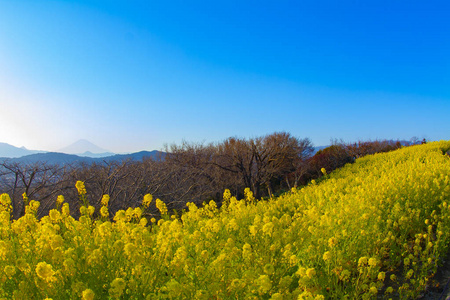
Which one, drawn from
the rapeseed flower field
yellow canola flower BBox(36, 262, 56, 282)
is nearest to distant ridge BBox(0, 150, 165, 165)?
the rapeseed flower field

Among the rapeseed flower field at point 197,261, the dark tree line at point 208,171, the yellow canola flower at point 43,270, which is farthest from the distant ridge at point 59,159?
the yellow canola flower at point 43,270

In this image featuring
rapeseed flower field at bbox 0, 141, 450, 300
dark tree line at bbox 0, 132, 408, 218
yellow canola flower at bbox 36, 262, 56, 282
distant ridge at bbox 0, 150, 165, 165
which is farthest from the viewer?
dark tree line at bbox 0, 132, 408, 218

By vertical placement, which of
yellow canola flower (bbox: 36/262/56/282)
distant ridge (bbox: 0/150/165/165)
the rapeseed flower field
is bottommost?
the rapeseed flower field

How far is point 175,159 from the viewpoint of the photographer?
2203 cm

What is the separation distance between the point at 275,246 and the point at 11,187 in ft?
26.3

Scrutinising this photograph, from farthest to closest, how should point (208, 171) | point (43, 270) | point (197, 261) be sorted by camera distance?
point (208, 171) → point (197, 261) → point (43, 270)

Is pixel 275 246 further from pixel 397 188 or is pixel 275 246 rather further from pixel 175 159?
pixel 175 159

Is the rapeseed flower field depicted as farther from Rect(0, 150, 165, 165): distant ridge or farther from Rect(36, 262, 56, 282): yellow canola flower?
Rect(0, 150, 165, 165): distant ridge

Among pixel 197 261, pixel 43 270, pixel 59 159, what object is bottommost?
pixel 197 261

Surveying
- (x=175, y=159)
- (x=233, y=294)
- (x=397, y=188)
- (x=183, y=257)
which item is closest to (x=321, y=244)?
(x=233, y=294)

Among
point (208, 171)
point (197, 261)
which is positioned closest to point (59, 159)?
point (208, 171)

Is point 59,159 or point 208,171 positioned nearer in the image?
point 59,159

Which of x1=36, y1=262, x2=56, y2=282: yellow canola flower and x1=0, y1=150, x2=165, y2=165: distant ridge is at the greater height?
x1=0, y1=150, x2=165, y2=165: distant ridge

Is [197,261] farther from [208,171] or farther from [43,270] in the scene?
[208,171]
